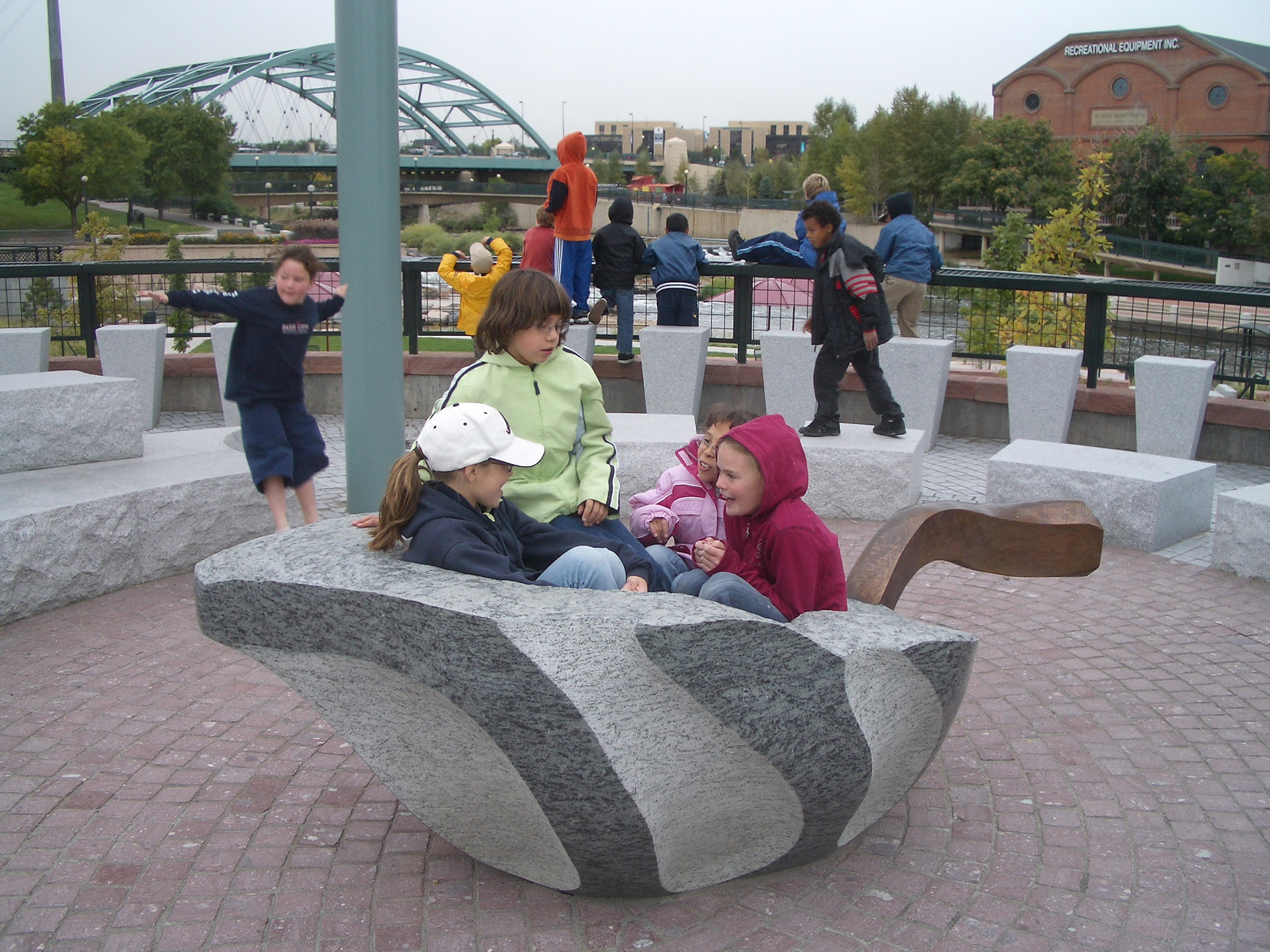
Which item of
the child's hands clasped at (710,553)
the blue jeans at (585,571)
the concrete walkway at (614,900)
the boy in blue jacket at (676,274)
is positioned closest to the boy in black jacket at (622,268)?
the boy in blue jacket at (676,274)

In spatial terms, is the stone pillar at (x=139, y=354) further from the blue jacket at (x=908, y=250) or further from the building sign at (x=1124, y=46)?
the building sign at (x=1124, y=46)

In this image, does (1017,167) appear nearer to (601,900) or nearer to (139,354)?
(139,354)

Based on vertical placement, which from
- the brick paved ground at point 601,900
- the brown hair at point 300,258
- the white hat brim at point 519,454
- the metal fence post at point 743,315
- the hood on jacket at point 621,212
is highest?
the hood on jacket at point 621,212

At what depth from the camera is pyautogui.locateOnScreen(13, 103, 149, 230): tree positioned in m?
59.0

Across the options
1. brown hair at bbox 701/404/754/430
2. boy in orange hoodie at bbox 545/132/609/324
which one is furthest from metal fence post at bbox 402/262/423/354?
brown hair at bbox 701/404/754/430

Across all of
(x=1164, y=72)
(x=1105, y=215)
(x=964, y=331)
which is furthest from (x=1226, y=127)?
(x=964, y=331)

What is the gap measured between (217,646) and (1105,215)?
215ft

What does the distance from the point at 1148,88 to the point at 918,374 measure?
76844 millimetres

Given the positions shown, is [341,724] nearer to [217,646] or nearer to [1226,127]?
[217,646]

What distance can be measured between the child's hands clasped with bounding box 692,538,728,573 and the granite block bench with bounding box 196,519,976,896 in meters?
0.49

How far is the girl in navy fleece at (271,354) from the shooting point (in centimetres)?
577

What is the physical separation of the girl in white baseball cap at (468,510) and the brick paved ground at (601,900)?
91 cm

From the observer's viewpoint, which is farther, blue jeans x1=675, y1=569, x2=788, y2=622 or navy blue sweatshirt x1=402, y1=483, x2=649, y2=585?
blue jeans x1=675, y1=569, x2=788, y2=622

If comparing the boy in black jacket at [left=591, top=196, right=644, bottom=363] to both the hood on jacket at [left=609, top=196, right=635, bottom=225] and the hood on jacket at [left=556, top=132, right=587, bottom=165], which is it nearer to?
the hood on jacket at [left=609, top=196, right=635, bottom=225]
